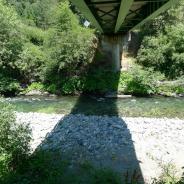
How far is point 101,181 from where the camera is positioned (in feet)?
32.6

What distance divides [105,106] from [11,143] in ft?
36.2

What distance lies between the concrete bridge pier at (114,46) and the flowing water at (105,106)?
3.70 metres

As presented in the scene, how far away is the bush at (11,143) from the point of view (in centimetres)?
1060

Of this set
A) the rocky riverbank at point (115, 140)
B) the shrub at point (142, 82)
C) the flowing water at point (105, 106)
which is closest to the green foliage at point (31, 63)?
the flowing water at point (105, 106)

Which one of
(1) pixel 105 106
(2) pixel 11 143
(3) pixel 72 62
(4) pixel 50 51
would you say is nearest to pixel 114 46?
(3) pixel 72 62

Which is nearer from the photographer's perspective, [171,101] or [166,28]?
[171,101]

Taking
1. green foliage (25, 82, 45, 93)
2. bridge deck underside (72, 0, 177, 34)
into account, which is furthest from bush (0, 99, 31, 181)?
green foliage (25, 82, 45, 93)

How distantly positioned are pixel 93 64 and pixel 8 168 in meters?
17.6

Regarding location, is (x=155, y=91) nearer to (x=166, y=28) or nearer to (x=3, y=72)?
(x=166, y=28)

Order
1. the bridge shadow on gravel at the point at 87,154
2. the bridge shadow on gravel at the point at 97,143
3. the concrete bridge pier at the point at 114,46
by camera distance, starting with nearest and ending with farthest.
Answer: the bridge shadow on gravel at the point at 87,154
the bridge shadow on gravel at the point at 97,143
the concrete bridge pier at the point at 114,46

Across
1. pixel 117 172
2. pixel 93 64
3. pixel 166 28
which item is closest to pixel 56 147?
pixel 117 172

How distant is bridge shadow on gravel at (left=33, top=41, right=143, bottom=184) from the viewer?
39.4ft

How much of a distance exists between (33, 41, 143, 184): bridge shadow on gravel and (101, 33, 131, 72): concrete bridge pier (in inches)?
247

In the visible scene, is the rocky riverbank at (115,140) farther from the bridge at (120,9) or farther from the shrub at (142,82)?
the shrub at (142,82)
